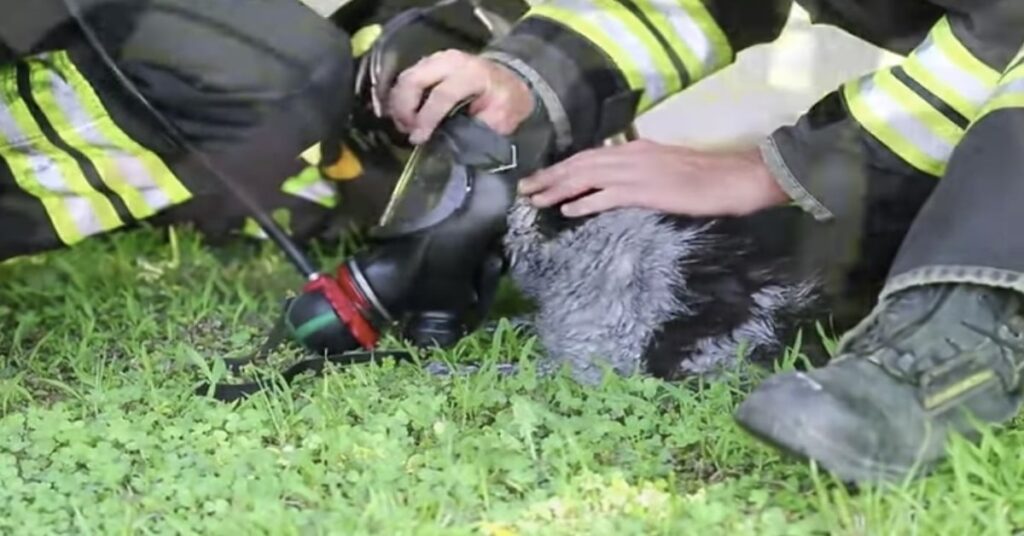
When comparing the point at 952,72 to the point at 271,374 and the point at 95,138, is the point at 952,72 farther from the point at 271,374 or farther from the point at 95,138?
the point at 95,138

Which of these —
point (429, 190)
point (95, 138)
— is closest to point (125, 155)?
point (95, 138)

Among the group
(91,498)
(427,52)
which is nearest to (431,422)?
(91,498)

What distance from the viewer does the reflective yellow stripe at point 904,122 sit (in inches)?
43.3

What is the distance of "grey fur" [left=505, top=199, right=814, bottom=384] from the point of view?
1.16 metres

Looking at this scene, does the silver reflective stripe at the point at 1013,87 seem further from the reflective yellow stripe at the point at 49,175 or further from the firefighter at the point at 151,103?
the reflective yellow stripe at the point at 49,175

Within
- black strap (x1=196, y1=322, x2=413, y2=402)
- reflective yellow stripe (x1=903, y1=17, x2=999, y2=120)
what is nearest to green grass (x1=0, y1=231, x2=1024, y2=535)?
black strap (x1=196, y1=322, x2=413, y2=402)

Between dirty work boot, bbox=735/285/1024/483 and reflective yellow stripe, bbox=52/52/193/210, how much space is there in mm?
570

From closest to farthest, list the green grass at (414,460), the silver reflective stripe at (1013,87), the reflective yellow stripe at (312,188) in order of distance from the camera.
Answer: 1. the green grass at (414,460)
2. the silver reflective stripe at (1013,87)
3. the reflective yellow stripe at (312,188)

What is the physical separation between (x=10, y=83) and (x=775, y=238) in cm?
57

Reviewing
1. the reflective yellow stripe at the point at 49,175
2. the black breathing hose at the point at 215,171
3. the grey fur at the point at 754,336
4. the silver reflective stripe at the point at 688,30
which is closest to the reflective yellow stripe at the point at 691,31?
the silver reflective stripe at the point at 688,30

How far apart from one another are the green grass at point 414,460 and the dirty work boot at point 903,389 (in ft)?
0.06

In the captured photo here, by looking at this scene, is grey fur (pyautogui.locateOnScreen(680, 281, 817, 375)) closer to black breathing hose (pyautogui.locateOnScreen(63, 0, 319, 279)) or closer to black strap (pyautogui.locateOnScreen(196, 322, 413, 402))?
black strap (pyautogui.locateOnScreen(196, 322, 413, 402))

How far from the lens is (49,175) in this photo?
128cm

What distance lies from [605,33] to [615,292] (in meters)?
0.22
